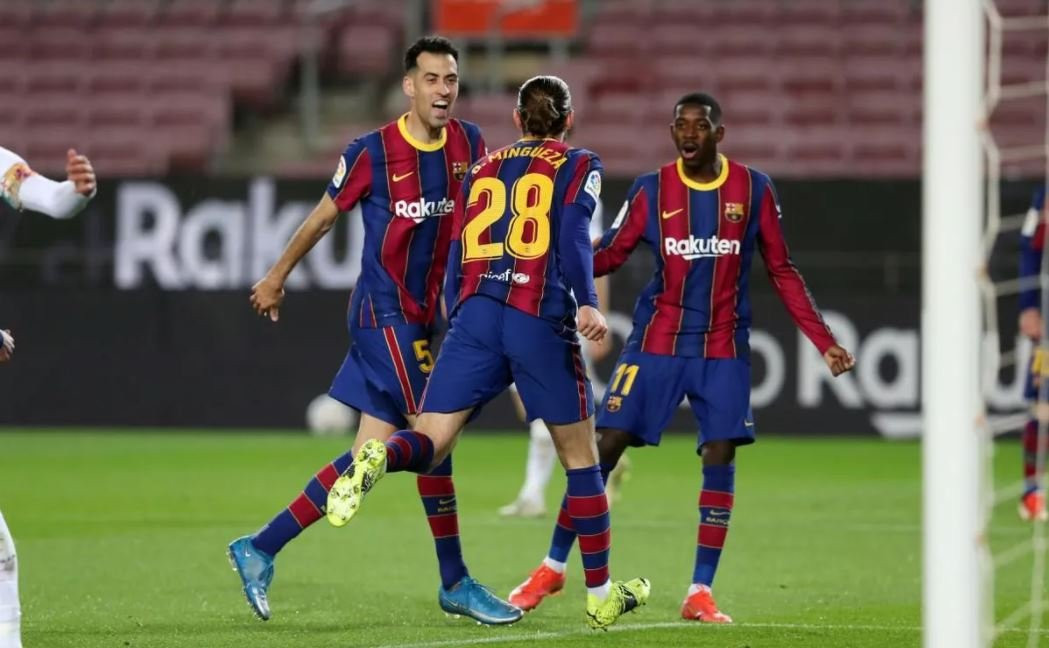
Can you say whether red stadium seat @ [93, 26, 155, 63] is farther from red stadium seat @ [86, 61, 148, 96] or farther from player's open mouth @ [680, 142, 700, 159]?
player's open mouth @ [680, 142, 700, 159]

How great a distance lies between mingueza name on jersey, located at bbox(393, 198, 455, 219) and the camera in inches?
261

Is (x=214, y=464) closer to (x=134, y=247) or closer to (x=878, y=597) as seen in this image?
(x=134, y=247)

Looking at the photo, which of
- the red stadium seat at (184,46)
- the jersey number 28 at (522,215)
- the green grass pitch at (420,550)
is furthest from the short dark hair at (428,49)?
the red stadium seat at (184,46)

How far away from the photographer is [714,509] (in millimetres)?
6742

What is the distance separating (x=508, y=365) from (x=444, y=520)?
2.62 ft

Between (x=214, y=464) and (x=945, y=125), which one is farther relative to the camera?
(x=214, y=464)

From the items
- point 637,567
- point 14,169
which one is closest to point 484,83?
point 637,567

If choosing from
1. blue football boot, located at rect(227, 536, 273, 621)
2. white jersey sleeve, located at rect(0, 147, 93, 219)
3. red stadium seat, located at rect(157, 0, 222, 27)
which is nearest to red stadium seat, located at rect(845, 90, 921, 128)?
red stadium seat, located at rect(157, 0, 222, 27)

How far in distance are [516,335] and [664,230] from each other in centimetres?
108

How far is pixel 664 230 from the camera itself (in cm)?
689

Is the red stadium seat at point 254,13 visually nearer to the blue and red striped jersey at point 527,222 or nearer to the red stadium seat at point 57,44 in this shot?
the red stadium seat at point 57,44

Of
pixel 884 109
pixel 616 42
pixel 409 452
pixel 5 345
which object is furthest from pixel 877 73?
pixel 5 345

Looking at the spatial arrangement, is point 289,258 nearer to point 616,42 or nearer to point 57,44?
point 616,42

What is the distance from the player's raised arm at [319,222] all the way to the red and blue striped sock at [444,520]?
0.83 metres
